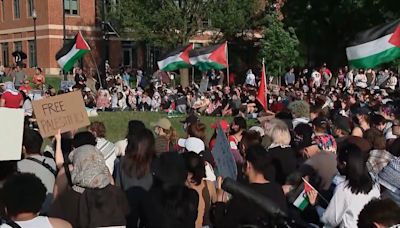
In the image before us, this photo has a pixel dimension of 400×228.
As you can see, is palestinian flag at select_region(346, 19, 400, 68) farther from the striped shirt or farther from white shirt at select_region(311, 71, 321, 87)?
white shirt at select_region(311, 71, 321, 87)

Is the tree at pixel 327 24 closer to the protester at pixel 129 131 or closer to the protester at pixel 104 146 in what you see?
the protester at pixel 129 131

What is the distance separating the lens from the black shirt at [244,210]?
4.86 m

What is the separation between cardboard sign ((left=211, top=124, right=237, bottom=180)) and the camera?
20.9ft

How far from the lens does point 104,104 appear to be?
29.1 meters

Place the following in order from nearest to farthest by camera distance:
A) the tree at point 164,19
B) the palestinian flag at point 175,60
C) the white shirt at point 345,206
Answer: the white shirt at point 345,206
the palestinian flag at point 175,60
the tree at point 164,19

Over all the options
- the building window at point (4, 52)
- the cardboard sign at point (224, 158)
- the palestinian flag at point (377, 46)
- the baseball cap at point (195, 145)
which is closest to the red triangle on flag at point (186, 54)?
the palestinian flag at point (377, 46)

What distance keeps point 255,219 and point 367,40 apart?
1057 cm

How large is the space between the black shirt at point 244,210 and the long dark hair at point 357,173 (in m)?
0.66

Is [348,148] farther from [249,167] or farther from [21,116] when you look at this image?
[21,116]

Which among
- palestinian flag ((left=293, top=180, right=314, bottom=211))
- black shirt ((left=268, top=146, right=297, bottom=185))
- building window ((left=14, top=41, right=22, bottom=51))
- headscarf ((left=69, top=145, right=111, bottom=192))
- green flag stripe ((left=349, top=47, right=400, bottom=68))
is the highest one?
building window ((left=14, top=41, right=22, bottom=51))

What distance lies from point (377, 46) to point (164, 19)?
99.7ft

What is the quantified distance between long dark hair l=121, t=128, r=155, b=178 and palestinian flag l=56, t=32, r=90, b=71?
51.2 ft

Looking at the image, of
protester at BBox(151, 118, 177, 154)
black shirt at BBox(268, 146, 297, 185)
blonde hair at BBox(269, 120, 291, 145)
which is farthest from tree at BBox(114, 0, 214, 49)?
black shirt at BBox(268, 146, 297, 185)

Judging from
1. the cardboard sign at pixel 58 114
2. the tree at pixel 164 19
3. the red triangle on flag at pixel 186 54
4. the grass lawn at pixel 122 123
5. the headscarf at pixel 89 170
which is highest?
the tree at pixel 164 19
